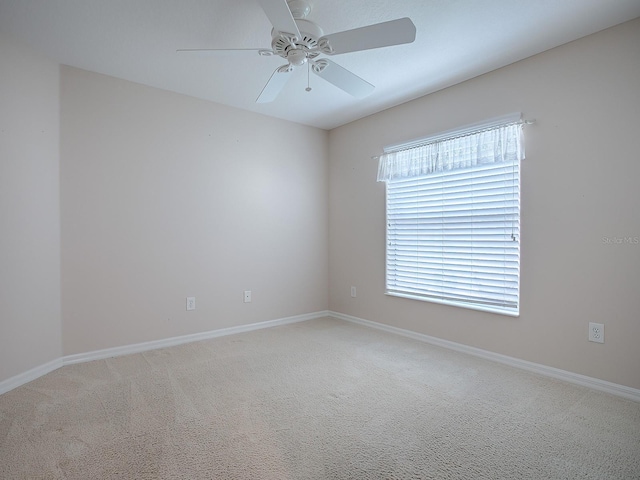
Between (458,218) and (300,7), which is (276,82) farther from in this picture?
(458,218)

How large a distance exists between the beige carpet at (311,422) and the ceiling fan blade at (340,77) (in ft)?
6.97

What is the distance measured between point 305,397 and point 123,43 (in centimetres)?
278

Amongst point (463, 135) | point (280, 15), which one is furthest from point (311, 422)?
point (463, 135)

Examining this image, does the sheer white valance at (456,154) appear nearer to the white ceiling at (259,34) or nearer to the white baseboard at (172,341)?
the white ceiling at (259,34)

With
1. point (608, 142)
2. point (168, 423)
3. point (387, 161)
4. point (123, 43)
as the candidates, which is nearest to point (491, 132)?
point (608, 142)

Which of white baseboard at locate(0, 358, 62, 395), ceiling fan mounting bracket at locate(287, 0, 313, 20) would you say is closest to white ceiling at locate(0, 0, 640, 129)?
ceiling fan mounting bracket at locate(287, 0, 313, 20)

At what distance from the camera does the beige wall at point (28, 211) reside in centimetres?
231

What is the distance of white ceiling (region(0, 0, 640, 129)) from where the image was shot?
6.64ft

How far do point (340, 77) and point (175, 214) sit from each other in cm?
203

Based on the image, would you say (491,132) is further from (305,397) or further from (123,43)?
(123,43)

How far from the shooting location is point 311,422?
1907 millimetres

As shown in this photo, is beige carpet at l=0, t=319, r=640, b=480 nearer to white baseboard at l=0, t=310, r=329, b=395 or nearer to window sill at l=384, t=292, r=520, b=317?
white baseboard at l=0, t=310, r=329, b=395

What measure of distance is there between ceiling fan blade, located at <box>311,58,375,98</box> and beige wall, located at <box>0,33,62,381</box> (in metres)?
2.12

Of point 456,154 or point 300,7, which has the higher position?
point 300,7
